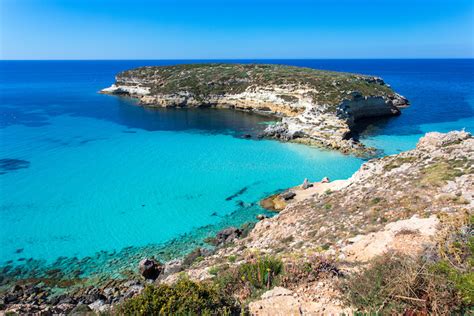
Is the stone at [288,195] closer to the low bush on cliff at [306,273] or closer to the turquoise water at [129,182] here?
the turquoise water at [129,182]

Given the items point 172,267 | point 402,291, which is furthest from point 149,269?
point 402,291

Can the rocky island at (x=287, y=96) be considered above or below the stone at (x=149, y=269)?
above

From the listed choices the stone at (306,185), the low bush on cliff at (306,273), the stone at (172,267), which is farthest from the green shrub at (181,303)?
the stone at (306,185)

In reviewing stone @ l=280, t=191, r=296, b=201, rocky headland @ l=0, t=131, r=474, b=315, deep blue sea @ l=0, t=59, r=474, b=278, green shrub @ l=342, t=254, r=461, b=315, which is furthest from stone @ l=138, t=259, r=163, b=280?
green shrub @ l=342, t=254, r=461, b=315

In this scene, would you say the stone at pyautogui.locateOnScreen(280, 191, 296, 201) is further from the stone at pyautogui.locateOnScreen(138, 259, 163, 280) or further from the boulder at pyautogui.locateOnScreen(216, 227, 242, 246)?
the stone at pyautogui.locateOnScreen(138, 259, 163, 280)

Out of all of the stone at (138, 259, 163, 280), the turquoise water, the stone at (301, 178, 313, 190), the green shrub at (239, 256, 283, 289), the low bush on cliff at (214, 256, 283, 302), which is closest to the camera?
the low bush on cliff at (214, 256, 283, 302)

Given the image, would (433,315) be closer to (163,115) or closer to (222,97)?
(163,115)

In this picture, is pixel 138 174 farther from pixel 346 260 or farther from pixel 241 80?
pixel 241 80
